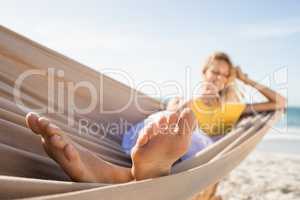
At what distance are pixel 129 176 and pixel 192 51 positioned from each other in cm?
509

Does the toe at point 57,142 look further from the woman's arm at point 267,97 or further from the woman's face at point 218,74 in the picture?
the woman's arm at point 267,97

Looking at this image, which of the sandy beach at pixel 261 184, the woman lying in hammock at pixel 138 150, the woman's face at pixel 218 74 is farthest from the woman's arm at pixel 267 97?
the woman lying in hammock at pixel 138 150

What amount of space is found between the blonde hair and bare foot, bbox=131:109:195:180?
123 centimetres

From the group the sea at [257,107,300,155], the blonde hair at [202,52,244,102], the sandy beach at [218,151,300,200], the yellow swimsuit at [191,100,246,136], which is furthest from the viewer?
the sea at [257,107,300,155]

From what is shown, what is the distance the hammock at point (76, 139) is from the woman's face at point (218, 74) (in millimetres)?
236

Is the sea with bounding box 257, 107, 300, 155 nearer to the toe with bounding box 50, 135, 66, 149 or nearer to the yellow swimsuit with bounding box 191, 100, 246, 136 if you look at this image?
the yellow swimsuit with bounding box 191, 100, 246, 136

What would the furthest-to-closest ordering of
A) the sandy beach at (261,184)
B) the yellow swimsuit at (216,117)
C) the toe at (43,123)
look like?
1. the sandy beach at (261,184)
2. the yellow swimsuit at (216,117)
3. the toe at (43,123)

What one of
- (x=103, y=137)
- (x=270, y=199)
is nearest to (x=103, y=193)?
(x=103, y=137)

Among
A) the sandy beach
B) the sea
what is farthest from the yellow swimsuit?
the sea

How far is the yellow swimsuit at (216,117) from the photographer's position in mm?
2006

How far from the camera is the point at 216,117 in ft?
6.63

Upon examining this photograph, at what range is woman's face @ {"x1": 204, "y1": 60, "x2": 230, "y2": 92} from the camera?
208 centimetres

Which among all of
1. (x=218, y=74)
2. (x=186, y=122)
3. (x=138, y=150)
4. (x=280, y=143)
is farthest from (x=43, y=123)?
(x=280, y=143)

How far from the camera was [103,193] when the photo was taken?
2.18 ft
